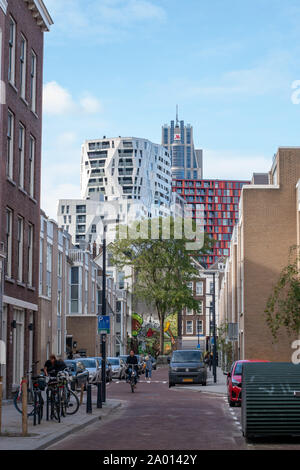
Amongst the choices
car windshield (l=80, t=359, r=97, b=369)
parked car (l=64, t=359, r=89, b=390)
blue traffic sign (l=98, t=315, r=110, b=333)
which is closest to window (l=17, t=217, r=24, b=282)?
parked car (l=64, t=359, r=89, b=390)

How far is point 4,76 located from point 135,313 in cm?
7363

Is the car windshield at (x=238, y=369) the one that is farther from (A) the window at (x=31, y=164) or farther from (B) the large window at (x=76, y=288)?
(B) the large window at (x=76, y=288)

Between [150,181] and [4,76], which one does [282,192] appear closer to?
[4,76]

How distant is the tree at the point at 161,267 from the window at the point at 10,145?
46.4m

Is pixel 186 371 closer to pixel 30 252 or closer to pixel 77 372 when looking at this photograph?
pixel 77 372

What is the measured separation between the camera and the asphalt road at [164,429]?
14.8m

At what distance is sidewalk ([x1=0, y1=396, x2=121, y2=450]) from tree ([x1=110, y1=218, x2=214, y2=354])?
51158 millimetres

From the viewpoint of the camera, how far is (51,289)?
4831 cm

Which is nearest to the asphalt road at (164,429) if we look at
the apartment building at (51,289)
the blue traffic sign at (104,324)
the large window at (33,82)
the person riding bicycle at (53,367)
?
the person riding bicycle at (53,367)

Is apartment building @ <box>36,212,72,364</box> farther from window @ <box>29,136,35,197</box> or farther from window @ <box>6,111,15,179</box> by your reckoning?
window @ <box>6,111,15,179</box>

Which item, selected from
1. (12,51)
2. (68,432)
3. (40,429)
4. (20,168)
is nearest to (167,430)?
(68,432)

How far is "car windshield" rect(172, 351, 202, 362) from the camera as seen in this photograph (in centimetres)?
4125
